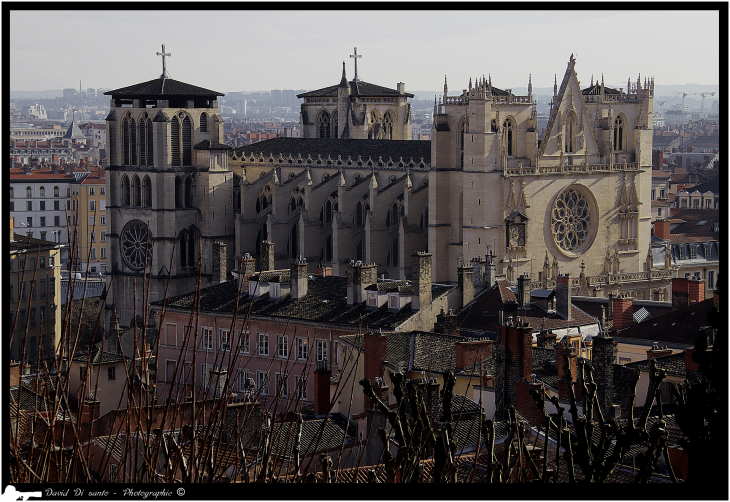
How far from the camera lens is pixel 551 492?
32.6 ft

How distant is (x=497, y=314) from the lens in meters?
42.2

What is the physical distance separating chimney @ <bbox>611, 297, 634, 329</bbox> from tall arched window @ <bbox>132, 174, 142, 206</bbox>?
115 ft

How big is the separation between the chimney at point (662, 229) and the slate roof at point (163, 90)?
24502 mm

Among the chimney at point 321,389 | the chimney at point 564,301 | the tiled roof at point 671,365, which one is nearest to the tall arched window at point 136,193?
the chimney at point 564,301

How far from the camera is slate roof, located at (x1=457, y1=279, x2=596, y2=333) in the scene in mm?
40750

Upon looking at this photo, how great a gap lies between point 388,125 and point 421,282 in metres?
48.8

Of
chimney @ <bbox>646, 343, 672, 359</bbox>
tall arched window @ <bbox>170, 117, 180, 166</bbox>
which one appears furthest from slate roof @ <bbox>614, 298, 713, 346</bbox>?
tall arched window @ <bbox>170, 117, 180, 166</bbox>

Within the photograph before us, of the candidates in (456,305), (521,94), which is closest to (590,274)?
(521,94)

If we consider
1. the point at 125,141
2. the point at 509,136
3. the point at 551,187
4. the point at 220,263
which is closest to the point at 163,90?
the point at 125,141

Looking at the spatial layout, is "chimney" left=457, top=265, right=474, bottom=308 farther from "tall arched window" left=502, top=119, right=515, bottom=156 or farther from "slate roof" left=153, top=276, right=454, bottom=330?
"tall arched window" left=502, top=119, right=515, bottom=156

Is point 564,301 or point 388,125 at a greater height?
point 388,125

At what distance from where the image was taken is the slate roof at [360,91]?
8725 cm

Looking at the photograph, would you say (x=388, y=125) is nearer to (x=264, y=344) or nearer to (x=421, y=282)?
(x=421, y=282)

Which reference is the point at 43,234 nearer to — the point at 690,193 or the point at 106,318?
the point at 106,318
